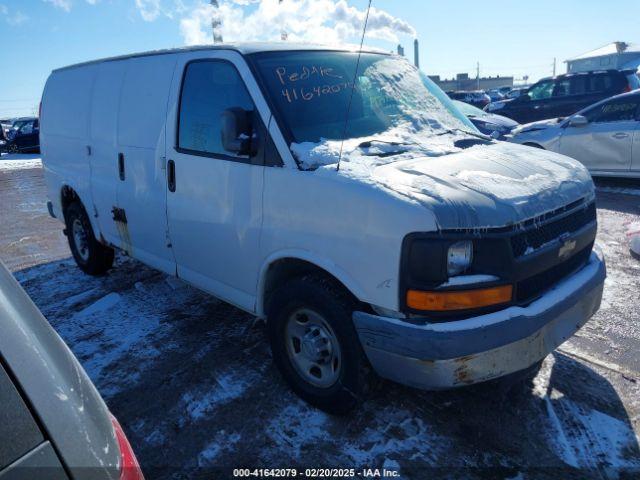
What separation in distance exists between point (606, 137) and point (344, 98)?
22.4 ft

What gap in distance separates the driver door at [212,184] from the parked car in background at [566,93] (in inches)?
499

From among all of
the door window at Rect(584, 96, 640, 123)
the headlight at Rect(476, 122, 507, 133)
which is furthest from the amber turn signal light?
the headlight at Rect(476, 122, 507, 133)

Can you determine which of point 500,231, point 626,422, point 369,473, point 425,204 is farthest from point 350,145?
point 626,422

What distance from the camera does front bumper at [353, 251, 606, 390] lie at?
2.33m

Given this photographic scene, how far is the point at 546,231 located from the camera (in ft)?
8.67

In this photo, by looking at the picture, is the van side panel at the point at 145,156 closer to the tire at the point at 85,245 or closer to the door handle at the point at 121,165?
the door handle at the point at 121,165

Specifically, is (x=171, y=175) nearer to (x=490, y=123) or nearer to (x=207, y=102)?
(x=207, y=102)

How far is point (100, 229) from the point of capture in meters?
4.95

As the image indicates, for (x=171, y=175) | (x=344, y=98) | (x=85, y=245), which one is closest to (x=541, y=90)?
(x=344, y=98)

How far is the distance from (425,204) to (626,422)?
5.90 ft

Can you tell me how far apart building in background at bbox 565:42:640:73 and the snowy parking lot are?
132ft

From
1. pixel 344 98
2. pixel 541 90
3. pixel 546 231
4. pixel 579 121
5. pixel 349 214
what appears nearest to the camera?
pixel 349 214

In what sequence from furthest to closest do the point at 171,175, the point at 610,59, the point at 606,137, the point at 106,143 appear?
the point at 610,59, the point at 606,137, the point at 106,143, the point at 171,175

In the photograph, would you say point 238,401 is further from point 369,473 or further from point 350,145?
point 350,145
